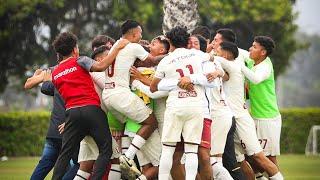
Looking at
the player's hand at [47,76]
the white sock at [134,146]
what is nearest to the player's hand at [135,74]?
the white sock at [134,146]

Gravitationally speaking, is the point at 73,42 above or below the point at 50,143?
above

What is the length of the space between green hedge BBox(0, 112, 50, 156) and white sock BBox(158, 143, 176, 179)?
1807 centimetres

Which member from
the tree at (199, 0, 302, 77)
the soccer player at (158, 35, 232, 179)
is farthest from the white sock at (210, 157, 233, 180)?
the tree at (199, 0, 302, 77)

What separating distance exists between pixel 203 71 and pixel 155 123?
1.18m

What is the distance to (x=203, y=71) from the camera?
523 inches

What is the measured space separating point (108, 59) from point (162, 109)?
1.22 meters

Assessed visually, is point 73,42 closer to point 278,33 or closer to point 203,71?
point 203,71

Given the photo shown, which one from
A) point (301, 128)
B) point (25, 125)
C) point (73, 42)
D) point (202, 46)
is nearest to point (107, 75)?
point (73, 42)

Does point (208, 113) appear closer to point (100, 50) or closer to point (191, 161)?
point (191, 161)

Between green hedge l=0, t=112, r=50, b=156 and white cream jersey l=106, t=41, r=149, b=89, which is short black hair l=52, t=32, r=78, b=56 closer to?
white cream jersey l=106, t=41, r=149, b=89

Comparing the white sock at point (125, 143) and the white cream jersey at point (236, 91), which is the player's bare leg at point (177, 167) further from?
the white cream jersey at point (236, 91)

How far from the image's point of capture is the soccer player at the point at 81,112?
13141 millimetres

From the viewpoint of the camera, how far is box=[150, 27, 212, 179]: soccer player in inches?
514

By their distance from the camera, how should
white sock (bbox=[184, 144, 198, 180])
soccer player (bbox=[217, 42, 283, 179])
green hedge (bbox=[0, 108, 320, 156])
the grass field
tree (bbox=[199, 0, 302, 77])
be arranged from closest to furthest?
1. white sock (bbox=[184, 144, 198, 180])
2. soccer player (bbox=[217, 42, 283, 179])
3. the grass field
4. green hedge (bbox=[0, 108, 320, 156])
5. tree (bbox=[199, 0, 302, 77])
